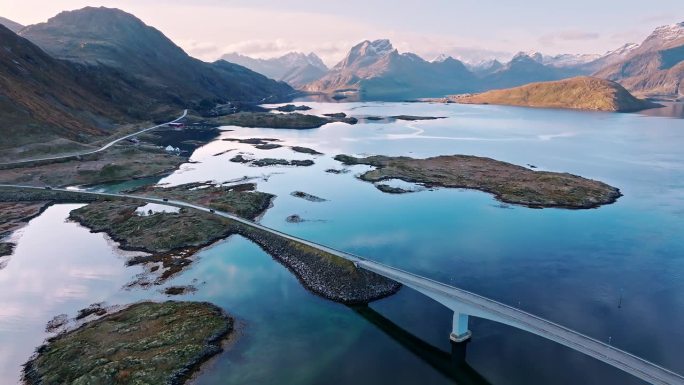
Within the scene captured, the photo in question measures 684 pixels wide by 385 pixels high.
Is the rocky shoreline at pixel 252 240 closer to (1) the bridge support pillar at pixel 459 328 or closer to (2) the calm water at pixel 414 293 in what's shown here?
(2) the calm water at pixel 414 293

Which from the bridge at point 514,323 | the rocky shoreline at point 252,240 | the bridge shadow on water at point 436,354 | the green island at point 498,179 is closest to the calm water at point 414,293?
the bridge shadow on water at point 436,354

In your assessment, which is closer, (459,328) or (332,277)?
(459,328)

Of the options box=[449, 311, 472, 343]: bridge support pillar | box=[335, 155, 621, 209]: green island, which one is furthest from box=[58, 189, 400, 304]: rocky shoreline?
box=[335, 155, 621, 209]: green island

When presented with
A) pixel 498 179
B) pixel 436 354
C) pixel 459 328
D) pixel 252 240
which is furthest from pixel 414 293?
pixel 498 179

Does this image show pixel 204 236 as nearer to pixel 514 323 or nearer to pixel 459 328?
pixel 459 328

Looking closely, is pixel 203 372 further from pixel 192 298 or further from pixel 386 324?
pixel 386 324

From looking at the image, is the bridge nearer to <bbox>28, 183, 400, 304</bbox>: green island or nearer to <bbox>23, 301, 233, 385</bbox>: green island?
<bbox>28, 183, 400, 304</bbox>: green island
